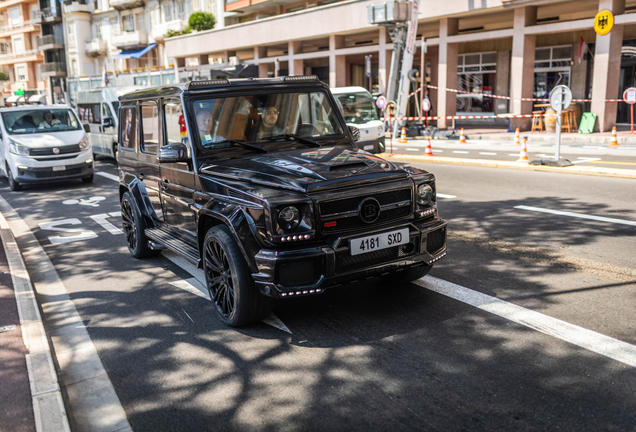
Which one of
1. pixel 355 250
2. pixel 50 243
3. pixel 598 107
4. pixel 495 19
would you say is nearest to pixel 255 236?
pixel 355 250

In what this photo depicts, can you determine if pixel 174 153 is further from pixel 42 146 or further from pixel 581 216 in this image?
pixel 42 146

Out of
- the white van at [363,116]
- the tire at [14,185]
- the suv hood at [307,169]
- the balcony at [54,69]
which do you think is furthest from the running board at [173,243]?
the balcony at [54,69]

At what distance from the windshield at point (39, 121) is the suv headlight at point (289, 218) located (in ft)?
38.5

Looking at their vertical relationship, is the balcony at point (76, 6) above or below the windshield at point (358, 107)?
above

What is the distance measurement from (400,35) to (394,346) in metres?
21.2

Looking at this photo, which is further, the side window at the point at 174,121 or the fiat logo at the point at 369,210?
the side window at the point at 174,121

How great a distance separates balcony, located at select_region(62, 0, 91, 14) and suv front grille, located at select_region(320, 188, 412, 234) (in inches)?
2746

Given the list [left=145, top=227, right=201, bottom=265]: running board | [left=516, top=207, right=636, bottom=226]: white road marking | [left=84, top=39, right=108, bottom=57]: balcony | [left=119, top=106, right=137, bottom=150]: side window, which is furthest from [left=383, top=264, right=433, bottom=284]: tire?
[left=84, top=39, right=108, bottom=57]: balcony

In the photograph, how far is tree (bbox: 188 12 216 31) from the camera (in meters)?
43.0

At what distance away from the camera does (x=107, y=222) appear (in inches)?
379

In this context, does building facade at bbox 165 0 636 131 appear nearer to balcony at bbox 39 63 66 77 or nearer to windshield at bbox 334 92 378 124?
windshield at bbox 334 92 378 124

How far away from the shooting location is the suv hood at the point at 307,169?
4.44 m

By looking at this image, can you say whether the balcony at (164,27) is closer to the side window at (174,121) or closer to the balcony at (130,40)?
the balcony at (130,40)

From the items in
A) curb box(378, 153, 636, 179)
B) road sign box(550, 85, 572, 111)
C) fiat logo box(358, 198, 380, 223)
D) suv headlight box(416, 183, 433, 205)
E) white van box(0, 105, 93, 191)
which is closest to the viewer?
fiat logo box(358, 198, 380, 223)
